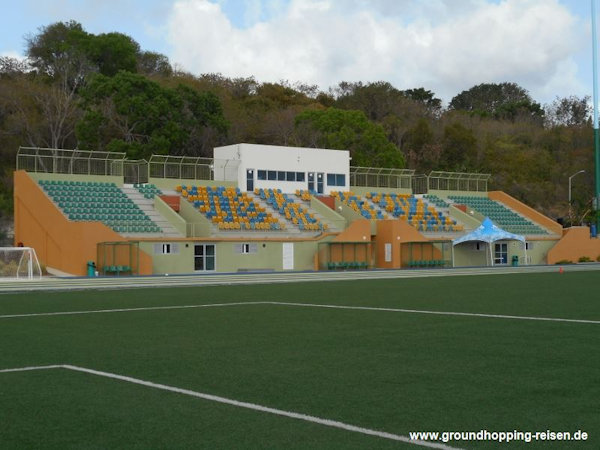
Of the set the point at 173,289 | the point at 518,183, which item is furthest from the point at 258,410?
the point at 518,183

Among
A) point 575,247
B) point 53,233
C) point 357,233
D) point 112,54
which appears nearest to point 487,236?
point 357,233

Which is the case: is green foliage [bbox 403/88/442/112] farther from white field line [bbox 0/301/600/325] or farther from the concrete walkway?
white field line [bbox 0/301/600/325]

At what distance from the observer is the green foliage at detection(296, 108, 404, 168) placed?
7850 centimetres

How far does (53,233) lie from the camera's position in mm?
Result: 47375

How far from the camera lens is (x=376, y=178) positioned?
68.1m

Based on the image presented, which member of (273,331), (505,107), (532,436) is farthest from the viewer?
(505,107)

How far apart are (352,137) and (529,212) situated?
714 inches

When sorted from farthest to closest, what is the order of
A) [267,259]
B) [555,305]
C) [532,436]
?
[267,259] → [555,305] → [532,436]

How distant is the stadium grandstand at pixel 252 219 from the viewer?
4788cm

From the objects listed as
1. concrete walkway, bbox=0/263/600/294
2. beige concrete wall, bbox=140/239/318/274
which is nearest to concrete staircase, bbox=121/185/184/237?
beige concrete wall, bbox=140/239/318/274

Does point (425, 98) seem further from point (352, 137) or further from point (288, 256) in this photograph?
point (288, 256)

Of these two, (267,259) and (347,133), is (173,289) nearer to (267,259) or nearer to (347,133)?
(267,259)

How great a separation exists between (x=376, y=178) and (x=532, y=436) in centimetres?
6160

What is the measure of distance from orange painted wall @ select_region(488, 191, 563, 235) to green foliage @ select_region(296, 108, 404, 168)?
10986 mm
